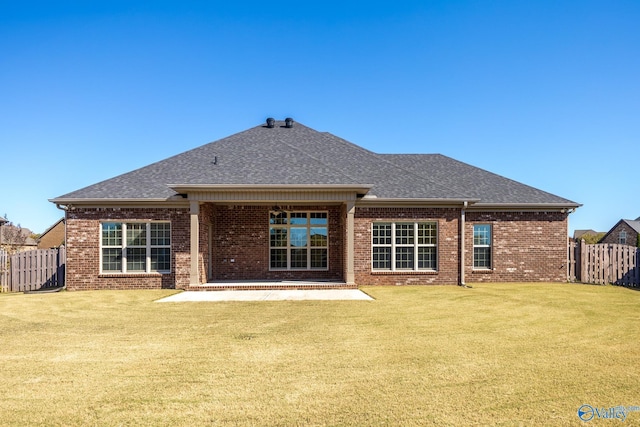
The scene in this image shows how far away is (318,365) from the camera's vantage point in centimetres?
550

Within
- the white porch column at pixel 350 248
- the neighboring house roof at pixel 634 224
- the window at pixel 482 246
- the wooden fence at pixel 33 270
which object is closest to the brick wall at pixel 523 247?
the window at pixel 482 246

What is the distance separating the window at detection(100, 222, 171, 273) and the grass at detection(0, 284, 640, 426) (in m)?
4.34

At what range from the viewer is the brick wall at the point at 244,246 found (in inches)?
617

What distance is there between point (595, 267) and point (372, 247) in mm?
9625

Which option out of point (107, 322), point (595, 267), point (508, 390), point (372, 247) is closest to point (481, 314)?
point (508, 390)

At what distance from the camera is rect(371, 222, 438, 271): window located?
15.0 meters

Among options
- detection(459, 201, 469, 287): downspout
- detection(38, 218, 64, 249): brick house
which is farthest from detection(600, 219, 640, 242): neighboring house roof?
detection(38, 218, 64, 249): brick house

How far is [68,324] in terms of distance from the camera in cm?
853

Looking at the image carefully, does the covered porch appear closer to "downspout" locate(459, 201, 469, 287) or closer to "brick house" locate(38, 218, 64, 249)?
"downspout" locate(459, 201, 469, 287)

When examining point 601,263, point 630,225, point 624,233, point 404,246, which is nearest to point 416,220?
point 404,246

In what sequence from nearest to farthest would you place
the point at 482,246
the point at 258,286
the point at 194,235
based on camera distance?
1. the point at 194,235
2. the point at 258,286
3. the point at 482,246

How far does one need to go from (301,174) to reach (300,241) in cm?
320

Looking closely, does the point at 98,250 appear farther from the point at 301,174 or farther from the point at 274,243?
the point at 301,174

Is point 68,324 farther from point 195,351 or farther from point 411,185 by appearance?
point 411,185
